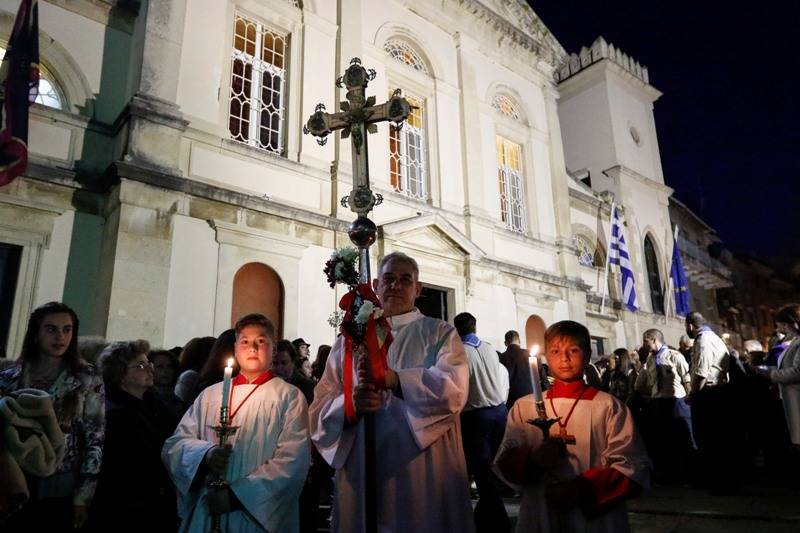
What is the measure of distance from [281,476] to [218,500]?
0.32 m

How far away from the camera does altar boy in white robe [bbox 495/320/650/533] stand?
2.54 m

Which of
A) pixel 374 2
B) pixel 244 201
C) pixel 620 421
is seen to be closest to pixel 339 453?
pixel 620 421

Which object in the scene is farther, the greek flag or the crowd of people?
the greek flag

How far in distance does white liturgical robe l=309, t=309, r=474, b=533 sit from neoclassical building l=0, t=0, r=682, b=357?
612 centimetres

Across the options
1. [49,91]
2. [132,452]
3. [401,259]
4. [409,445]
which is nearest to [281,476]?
[409,445]

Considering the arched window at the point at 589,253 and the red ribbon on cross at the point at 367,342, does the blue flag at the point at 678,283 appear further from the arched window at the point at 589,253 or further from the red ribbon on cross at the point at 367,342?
the red ribbon on cross at the point at 367,342

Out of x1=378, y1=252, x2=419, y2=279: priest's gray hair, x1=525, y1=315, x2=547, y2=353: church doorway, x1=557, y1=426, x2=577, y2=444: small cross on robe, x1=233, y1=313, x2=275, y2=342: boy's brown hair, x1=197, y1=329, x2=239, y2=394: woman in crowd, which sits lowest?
x1=557, y1=426, x2=577, y2=444: small cross on robe

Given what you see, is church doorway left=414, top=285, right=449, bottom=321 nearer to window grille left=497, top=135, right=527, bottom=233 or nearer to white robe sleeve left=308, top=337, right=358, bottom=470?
window grille left=497, top=135, right=527, bottom=233

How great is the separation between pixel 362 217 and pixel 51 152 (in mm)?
Result: 7432

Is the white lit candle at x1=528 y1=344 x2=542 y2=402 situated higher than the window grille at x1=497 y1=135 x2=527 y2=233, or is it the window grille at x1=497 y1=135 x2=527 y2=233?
the window grille at x1=497 y1=135 x2=527 y2=233

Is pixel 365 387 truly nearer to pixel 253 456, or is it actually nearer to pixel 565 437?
pixel 253 456

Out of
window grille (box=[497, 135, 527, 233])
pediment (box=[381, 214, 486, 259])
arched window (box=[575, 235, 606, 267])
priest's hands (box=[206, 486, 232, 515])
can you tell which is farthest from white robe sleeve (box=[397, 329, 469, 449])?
arched window (box=[575, 235, 606, 267])

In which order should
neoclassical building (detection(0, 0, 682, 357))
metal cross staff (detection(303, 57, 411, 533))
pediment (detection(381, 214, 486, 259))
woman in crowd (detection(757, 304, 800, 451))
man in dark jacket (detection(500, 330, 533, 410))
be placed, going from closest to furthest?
1. metal cross staff (detection(303, 57, 411, 533))
2. woman in crowd (detection(757, 304, 800, 451))
3. man in dark jacket (detection(500, 330, 533, 410))
4. neoclassical building (detection(0, 0, 682, 357))
5. pediment (detection(381, 214, 486, 259))

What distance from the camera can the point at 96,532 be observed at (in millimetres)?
3021
